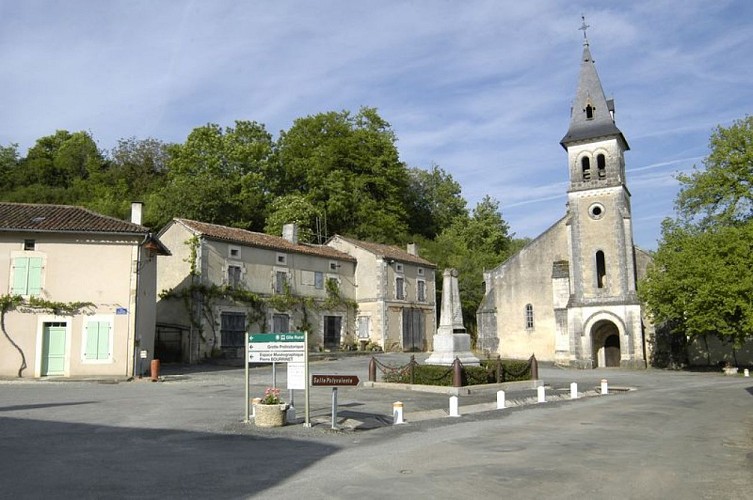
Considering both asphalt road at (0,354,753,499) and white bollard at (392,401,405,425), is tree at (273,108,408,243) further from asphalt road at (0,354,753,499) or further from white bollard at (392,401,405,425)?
white bollard at (392,401,405,425)

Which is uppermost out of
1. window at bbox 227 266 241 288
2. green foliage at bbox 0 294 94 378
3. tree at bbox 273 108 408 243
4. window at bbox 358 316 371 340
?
tree at bbox 273 108 408 243

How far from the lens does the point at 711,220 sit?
3697 cm

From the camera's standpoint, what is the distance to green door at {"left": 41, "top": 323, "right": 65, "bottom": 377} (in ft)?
75.9

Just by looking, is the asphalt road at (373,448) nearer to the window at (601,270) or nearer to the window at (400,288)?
the window at (601,270)

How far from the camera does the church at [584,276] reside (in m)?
34.6

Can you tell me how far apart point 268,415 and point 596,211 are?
29.4 meters

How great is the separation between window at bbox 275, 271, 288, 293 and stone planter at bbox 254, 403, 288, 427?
23972 millimetres

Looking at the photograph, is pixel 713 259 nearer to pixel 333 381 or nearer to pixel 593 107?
pixel 593 107

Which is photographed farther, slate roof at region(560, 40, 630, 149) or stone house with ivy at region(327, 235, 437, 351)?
stone house with ivy at region(327, 235, 437, 351)

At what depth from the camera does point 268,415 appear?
11.9 metres

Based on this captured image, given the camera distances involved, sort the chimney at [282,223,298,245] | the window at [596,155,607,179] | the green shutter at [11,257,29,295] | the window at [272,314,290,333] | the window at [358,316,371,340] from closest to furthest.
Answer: the green shutter at [11,257,29,295]
the window at [272,314,290,333]
the window at [596,155,607,179]
the chimney at [282,223,298,245]
the window at [358,316,371,340]

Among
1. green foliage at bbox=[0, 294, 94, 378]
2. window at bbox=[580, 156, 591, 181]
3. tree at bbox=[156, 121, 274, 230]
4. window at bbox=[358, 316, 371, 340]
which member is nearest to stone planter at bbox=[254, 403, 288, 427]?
green foliage at bbox=[0, 294, 94, 378]

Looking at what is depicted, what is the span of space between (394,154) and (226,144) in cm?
1455

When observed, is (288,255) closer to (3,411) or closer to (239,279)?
(239,279)
